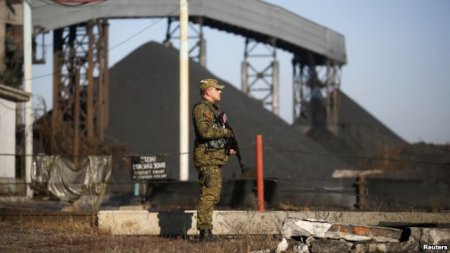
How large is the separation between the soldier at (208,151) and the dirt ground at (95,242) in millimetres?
354

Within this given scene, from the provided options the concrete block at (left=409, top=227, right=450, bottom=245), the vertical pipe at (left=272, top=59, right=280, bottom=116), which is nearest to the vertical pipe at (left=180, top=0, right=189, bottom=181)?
the concrete block at (left=409, top=227, right=450, bottom=245)

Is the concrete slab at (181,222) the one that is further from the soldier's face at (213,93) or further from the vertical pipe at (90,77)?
the vertical pipe at (90,77)

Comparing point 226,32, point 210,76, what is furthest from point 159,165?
point 226,32

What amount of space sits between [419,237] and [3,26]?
899 inches

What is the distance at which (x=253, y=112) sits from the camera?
3503 cm

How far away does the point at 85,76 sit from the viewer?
→ 29.6 m

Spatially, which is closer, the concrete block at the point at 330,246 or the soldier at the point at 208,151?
the concrete block at the point at 330,246

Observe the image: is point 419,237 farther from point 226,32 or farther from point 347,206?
point 226,32

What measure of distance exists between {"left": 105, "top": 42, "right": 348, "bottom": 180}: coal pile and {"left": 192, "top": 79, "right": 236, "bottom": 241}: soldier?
60.7 feet

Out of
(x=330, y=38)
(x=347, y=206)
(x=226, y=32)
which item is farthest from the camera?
(x=330, y=38)

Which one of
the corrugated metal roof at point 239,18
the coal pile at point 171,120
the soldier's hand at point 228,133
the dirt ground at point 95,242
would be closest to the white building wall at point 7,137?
the coal pile at point 171,120

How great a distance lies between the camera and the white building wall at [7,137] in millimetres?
18441

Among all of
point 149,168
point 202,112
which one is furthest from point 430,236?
point 149,168

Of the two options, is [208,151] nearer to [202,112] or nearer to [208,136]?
[208,136]
